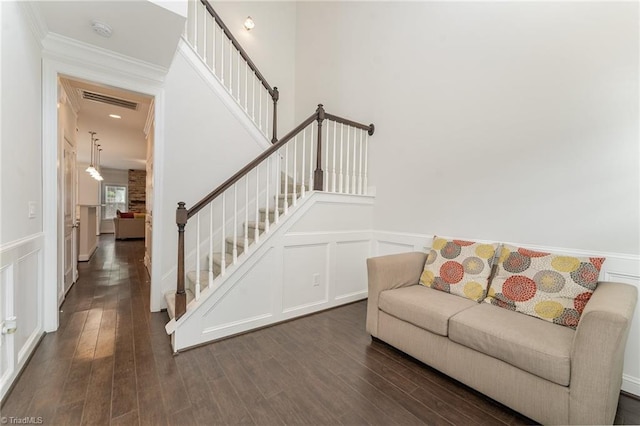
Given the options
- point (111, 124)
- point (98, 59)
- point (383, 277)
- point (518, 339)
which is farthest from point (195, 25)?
point (518, 339)

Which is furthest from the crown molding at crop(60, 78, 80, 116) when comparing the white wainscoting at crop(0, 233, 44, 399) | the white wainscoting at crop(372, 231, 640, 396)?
the white wainscoting at crop(372, 231, 640, 396)

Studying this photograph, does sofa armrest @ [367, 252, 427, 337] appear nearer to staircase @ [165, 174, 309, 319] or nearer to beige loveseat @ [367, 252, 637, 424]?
beige loveseat @ [367, 252, 637, 424]

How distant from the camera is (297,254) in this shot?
2812mm

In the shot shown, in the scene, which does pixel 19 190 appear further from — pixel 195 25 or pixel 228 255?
pixel 195 25

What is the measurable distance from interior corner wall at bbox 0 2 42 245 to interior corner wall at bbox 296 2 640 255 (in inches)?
125

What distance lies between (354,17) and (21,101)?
3.76 m

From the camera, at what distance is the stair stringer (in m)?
2.29

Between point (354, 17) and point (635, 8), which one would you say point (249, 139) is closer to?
point (354, 17)

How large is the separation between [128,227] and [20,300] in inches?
301

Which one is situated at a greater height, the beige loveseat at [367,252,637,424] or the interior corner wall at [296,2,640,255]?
the interior corner wall at [296,2,640,255]

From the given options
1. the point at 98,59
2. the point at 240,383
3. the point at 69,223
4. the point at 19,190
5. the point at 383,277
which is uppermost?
the point at 98,59

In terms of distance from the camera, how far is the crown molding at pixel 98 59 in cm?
235

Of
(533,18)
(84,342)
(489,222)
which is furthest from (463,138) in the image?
(84,342)

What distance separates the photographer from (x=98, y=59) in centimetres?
255
